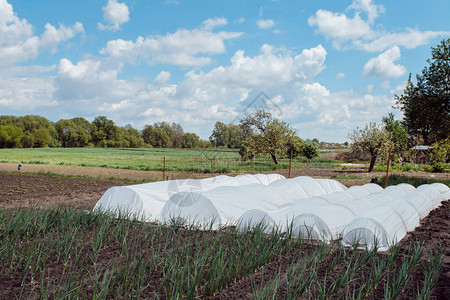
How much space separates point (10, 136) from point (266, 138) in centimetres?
3467

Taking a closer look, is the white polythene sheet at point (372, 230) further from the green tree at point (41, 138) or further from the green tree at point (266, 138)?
the green tree at point (41, 138)

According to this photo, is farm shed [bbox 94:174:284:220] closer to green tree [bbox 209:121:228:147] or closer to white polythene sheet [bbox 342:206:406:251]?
white polythene sheet [bbox 342:206:406:251]

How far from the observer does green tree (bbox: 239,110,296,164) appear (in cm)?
2519

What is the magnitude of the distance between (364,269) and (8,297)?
404 cm

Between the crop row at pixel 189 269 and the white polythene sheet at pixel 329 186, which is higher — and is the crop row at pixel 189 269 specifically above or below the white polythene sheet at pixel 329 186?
below

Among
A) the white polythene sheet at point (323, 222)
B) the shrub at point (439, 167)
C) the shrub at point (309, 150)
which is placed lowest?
the white polythene sheet at point (323, 222)

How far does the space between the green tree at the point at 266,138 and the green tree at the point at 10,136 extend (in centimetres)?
3279

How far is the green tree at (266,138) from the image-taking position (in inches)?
992

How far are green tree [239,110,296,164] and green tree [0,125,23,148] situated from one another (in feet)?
108

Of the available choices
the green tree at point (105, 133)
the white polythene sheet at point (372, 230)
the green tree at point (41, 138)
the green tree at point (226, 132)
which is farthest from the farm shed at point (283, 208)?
the green tree at point (105, 133)

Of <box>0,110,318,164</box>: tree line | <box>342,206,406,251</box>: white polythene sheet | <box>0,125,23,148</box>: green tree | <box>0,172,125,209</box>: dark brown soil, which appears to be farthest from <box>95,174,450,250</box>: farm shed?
<box>0,125,23,148</box>: green tree

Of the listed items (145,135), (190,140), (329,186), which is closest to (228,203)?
(329,186)

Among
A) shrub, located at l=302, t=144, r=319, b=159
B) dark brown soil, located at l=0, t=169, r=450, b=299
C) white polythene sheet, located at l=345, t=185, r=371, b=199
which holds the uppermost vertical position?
shrub, located at l=302, t=144, r=319, b=159

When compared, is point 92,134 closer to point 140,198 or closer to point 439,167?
point 439,167
